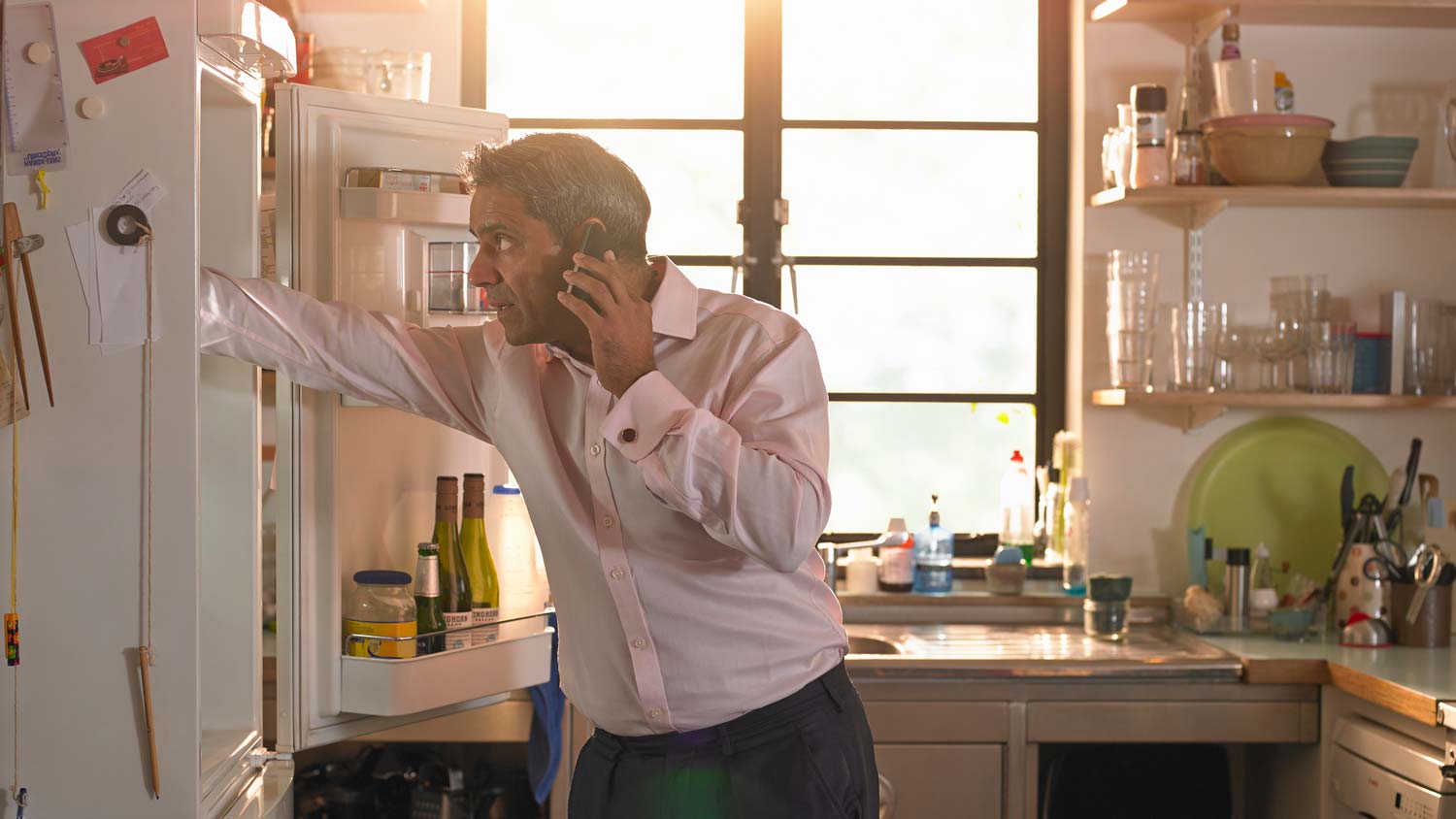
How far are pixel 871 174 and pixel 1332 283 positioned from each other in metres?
1.12

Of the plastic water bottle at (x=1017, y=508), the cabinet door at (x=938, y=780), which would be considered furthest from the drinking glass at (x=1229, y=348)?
the cabinet door at (x=938, y=780)

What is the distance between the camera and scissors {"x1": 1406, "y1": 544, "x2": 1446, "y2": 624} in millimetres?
2871

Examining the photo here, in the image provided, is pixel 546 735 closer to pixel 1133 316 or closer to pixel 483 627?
pixel 483 627

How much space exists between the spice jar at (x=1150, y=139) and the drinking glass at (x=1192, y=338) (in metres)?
0.30

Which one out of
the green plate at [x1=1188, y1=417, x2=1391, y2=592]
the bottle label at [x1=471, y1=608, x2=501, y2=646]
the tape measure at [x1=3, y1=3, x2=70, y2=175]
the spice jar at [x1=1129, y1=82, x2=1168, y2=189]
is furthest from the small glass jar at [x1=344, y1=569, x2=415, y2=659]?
the green plate at [x1=1188, y1=417, x2=1391, y2=592]

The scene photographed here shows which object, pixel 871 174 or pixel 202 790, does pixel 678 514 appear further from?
pixel 871 174

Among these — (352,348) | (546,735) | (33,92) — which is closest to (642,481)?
(352,348)

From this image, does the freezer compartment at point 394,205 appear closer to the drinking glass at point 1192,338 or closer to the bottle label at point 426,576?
the bottle label at point 426,576

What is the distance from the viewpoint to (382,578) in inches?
79.6

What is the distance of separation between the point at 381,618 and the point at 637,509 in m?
0.57

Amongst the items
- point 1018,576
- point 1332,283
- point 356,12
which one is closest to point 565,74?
point 356,12

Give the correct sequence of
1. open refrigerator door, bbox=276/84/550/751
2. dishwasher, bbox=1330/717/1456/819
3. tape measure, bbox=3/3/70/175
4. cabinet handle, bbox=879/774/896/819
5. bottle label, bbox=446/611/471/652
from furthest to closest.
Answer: cabinet handle, bbox=879/774/896/819
dishwasher, bbox=1330/717/1456/819
bottle label, bbox=446/611/471/652
open refrigerator door, bbox=276/84/550/751
tape measure, bbox=3/3/70/175

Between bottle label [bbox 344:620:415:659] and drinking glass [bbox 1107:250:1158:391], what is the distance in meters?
1.78

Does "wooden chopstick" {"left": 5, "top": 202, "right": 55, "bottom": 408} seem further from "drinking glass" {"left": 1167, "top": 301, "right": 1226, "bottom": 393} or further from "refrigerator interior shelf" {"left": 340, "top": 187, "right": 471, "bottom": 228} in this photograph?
"drinking glass" {"left": 1167, "top": 301, "right": 1226, "bottom": 393}
